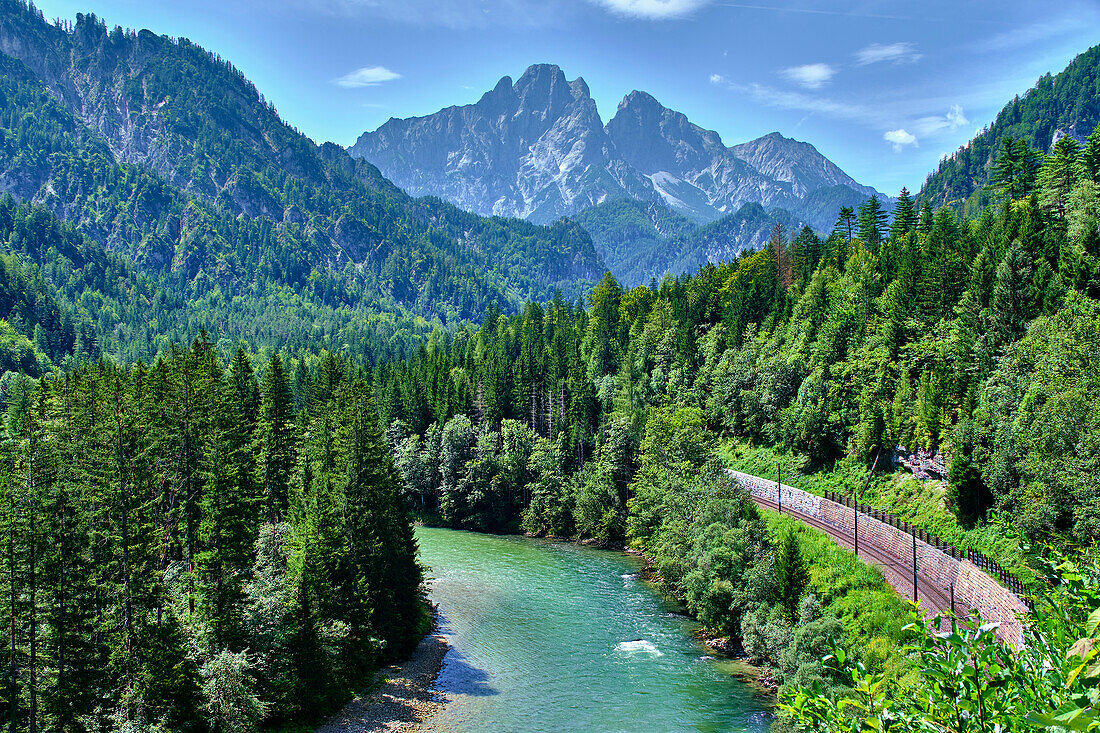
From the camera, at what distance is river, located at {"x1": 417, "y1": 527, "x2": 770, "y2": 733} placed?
3791cm

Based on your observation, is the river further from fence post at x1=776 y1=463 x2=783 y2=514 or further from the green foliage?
the green foliage

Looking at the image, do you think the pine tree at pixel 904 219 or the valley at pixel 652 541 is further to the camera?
the pine tree at pixel 904 219

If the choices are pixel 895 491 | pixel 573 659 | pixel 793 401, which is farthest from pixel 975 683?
pixel 793 401

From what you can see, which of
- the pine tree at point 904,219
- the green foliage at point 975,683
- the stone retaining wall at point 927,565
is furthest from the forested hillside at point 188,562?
the pine tree at point 904,219

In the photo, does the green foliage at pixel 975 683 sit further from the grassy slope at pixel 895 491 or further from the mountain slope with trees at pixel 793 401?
the grassy slope at pixel 895 491

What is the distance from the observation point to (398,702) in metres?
41.2

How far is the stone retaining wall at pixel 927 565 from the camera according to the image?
30.8 meters

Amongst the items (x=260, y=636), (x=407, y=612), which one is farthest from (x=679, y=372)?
(x=260, y=636)

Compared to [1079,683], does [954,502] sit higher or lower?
lower

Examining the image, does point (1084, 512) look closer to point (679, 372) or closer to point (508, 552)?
point (508, 552)

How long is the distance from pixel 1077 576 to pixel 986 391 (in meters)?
50.2

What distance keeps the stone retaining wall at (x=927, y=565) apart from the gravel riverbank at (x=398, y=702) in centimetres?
2607

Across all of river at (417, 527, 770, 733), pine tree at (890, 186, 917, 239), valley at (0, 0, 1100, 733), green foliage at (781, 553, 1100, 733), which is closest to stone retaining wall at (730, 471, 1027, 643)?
valley at (0, 0, 1100, 733)

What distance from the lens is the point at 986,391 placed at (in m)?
51.2
